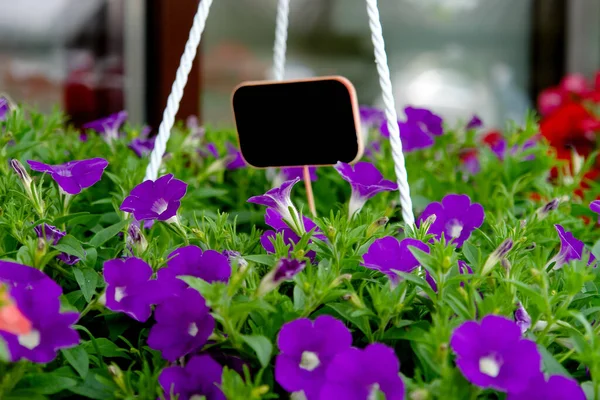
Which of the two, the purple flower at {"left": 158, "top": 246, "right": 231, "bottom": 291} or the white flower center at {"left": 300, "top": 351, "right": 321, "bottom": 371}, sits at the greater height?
the purple flower at {"left": 158, "top": 246, "right": 231, "bottom": 291}

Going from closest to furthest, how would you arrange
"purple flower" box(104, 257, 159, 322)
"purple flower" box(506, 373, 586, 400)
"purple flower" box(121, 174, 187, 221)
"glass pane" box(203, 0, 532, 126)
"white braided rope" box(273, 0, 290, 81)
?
"purple flower" box(506, 373, 586, 400), "purple flower" box(104, 257, 159, 322), "purple flower" box(121, 174, 187, 221), "white braided rope" box(273, 0, 290, 81), "glass pane" box(203, 0, 532, 126)

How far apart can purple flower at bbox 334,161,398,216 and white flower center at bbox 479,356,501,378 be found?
318mm

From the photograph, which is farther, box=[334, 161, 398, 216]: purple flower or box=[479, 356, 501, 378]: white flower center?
box=[334, 161, 398, 216]: purple flower

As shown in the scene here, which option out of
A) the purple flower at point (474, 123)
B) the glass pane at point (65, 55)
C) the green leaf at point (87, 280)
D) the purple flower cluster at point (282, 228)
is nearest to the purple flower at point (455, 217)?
the purple flower cluster at point (282, 228)

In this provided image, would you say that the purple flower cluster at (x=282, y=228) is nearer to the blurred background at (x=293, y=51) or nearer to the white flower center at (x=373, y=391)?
the white flower center at (x=373, y=391)

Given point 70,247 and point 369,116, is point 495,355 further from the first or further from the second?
point 369,116

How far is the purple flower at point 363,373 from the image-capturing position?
1.59ft

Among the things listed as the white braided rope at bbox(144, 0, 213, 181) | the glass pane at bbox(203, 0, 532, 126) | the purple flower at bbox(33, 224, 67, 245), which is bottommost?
the glass pane at bbox(203, 0, 532, 126)

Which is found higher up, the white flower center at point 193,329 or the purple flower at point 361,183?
the purple flower at point 361,183

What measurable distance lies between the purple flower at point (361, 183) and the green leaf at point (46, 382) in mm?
386

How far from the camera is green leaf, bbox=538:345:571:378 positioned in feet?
1.76

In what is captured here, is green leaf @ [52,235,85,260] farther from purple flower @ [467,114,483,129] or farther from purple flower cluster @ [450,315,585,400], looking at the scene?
purple flower @ [467,114,483,129]

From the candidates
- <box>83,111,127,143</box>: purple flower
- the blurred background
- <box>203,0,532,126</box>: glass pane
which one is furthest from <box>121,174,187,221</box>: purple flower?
<box>203,0,532,126</box>: glass pane

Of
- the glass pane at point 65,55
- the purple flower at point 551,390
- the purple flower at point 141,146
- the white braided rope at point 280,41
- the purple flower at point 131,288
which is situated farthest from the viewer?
the glass pane at point 65,55
